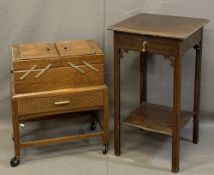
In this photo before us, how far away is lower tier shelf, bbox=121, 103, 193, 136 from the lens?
8.83ft

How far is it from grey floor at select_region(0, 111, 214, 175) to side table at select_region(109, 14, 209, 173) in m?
0.10

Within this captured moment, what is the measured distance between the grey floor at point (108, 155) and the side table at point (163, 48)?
0.33 ft

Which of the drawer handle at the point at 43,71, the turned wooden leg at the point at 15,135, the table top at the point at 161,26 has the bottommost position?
the turned wooden leg at the point at 15,135

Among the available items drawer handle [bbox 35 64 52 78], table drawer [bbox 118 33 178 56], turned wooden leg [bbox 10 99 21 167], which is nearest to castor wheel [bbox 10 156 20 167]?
turned wooden leg [bbox 10 99 21 167]

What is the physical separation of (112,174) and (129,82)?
81 centimetres

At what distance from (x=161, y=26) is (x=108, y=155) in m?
0.88

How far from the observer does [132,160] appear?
108 inches

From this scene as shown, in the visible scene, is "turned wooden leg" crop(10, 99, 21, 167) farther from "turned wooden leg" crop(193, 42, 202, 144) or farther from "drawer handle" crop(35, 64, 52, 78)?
"turned wooden leg" crop(193, 42, 202, 144)

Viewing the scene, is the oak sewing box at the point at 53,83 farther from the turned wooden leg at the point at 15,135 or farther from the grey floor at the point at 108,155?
the grey floor at the point at 108,155

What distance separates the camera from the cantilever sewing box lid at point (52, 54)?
2.57 meters

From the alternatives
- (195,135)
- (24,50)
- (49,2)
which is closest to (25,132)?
(24,50)

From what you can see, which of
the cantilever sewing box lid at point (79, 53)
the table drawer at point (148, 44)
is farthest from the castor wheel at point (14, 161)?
the table drawer at point (148, 44)

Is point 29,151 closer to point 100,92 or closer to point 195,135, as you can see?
point 100,92

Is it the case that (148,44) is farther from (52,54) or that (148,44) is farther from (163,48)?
(52,54)
